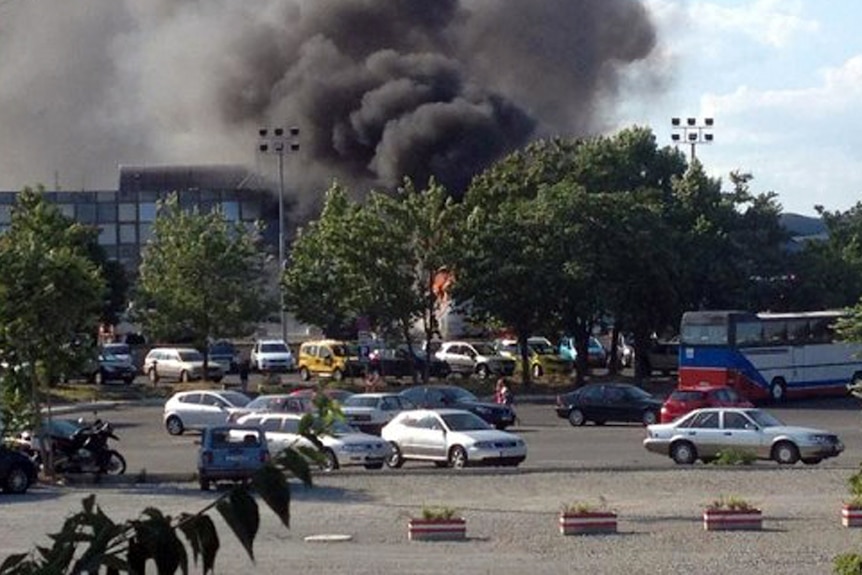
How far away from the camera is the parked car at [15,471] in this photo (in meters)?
29.2

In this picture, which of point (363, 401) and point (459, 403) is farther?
point (459, 403)

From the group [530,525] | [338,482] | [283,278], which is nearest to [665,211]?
[283,278]

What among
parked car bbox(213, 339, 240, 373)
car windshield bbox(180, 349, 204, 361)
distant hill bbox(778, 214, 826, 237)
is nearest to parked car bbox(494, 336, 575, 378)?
parked car bbox(213, 339, 240, 373)

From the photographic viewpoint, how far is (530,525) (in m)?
24.1

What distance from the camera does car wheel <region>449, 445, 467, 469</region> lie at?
32688mm

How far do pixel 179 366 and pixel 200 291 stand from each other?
108 inches

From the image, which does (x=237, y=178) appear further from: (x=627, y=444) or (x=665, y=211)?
(x=627, y=444)

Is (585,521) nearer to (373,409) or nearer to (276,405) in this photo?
(276,405)

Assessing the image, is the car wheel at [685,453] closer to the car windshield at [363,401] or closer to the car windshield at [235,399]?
the car windshield at [363,401]

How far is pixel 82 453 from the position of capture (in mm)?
31891

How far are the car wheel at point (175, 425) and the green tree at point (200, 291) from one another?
18.1m

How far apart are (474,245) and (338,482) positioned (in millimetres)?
28439

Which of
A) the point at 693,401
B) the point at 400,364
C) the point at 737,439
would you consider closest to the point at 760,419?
the point at 737,439

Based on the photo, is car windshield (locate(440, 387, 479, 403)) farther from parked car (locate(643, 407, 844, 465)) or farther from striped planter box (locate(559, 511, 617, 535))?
striped planter box (locate(559, 511, 617, 535))
